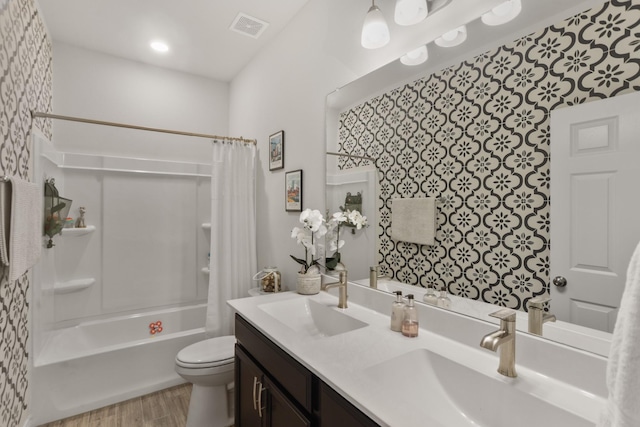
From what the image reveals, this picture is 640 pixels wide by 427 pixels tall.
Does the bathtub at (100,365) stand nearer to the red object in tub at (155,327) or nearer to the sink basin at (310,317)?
the red object in tub at (155,327)

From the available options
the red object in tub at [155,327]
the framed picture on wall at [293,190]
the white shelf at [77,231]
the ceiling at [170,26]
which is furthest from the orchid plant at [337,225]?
the white shelf at [77,231]

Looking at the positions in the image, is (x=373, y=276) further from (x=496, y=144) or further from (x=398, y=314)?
(x=496, y=144)

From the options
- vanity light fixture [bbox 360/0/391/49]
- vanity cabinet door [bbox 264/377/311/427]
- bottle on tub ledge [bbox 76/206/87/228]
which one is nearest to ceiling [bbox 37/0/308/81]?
vanity light fixture [bbox 360/0/391/49]

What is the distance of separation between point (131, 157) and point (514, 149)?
304 cm

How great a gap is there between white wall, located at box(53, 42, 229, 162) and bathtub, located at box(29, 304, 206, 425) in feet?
4.98

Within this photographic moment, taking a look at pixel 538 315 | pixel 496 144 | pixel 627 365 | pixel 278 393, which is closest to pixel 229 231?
pixel 278 393

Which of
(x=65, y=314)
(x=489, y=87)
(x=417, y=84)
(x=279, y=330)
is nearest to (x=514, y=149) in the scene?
(x=489, y=87)

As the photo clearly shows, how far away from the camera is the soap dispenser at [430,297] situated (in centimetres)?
125

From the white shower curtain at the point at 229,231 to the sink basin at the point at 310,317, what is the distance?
2.93 ft

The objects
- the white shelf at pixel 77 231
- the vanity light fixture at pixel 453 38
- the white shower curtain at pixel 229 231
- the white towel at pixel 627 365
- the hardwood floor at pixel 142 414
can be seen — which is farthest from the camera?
the white shelf at pixel 77 231

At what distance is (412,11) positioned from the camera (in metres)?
1.26

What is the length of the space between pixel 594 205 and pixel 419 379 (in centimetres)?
69

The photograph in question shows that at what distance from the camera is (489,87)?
1080 mm

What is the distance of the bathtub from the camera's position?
6.75 ft
